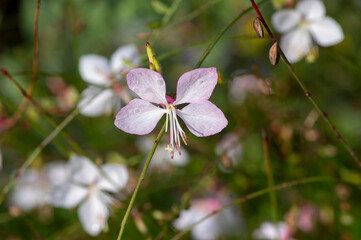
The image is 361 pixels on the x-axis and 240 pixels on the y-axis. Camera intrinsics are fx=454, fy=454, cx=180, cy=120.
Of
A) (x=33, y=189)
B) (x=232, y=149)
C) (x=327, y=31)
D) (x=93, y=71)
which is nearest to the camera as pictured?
(x=327, y=31)

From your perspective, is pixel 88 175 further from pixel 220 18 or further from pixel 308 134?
pixel 220 18

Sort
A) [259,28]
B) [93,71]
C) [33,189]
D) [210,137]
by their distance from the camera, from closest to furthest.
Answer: [259,28] < [93,71] < [33,189] < [210,137]

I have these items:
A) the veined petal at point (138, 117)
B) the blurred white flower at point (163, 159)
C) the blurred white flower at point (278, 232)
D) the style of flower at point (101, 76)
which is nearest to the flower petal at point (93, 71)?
the style of flower at point (101, 76)

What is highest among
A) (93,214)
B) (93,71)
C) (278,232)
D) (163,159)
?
(93,71)

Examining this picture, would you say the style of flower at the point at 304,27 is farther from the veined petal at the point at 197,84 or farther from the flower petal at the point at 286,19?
the veined petal at the point at 197,84

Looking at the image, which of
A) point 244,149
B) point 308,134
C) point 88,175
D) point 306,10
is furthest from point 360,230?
point 88,175

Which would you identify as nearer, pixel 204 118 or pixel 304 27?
pixel 204 118

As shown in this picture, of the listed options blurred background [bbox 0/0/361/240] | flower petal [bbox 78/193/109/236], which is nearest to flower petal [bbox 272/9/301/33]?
blurred background [bbox 0/0/361/240]

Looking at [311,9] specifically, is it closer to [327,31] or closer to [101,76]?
[327,31]

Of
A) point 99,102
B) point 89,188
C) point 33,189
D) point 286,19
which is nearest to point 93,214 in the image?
point 89,188
